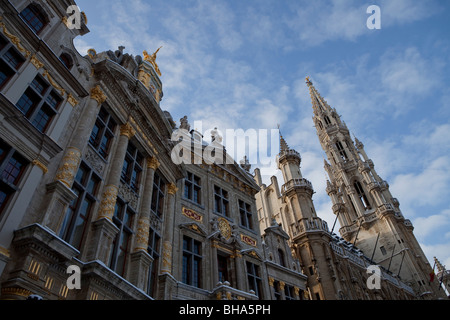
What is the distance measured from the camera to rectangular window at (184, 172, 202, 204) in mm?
21487

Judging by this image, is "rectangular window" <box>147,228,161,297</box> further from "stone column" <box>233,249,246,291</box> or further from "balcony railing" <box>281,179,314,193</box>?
"balcony railing" <box>281,179,314,193</box>

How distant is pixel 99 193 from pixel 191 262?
6959 mm

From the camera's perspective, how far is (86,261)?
38.1 feet

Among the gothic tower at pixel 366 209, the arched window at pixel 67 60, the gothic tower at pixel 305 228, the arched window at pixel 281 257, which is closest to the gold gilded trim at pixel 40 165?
the arched window at pixel 67 60

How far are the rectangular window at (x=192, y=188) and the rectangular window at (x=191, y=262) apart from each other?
122 inches

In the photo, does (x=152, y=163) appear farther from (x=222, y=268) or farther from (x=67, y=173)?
(x=222, y=268)

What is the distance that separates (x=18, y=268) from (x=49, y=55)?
7.74 m

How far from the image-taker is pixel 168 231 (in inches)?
694

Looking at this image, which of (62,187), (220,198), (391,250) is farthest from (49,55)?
(391,250)

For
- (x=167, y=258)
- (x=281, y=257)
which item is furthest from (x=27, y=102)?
(x=281, y=257)

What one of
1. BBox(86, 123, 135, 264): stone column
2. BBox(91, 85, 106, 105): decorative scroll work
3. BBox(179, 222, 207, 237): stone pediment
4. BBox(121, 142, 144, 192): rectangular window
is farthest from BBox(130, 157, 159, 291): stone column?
BBox(91, 85, 106, 105): decorative scroll work

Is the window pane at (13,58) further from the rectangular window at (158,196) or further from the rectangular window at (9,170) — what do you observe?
the rectangular window at (158,196)

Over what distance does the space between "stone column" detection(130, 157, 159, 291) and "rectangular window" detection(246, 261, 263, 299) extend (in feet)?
26.6
